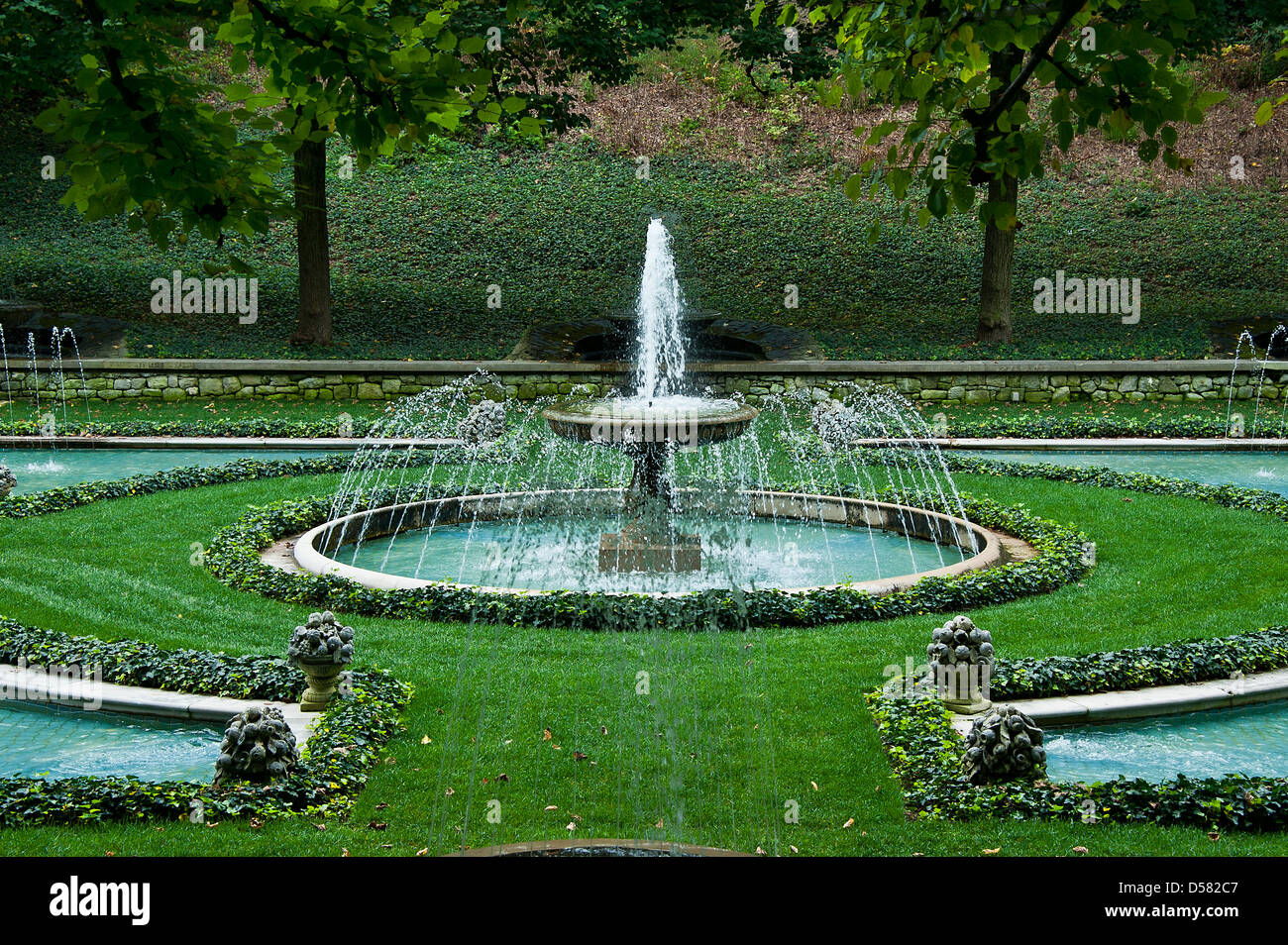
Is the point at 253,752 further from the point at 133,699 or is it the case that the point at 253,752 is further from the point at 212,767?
the point at 133,699

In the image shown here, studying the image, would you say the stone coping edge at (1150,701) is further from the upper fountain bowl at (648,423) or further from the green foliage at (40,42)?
the green foliage at (40,42)

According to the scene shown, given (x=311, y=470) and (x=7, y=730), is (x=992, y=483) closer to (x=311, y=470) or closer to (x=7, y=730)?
(x=311, y=470)

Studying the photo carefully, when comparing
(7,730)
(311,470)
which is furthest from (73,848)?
(311,470)

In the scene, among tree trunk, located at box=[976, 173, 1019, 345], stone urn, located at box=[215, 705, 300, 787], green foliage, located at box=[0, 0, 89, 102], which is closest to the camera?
stone urn, located at box=[215, 705, 300, 787]

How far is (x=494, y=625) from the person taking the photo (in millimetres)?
8578

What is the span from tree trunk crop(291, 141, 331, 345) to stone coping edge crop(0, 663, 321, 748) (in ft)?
48.6

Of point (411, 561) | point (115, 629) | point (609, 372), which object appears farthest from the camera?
point (609, 372)

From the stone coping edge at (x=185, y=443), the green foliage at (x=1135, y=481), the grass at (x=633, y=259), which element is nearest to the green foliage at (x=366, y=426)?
the stone coping edge at (x=185, y=443)

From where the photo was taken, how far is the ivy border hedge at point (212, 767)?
546 centimetres

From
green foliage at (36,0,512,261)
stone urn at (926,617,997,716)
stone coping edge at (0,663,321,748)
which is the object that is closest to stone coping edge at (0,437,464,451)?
stone coping edge at (0,663,321,748)

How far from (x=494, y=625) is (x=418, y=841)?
344 centimetres

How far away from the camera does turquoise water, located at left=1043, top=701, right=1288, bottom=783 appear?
6.37m

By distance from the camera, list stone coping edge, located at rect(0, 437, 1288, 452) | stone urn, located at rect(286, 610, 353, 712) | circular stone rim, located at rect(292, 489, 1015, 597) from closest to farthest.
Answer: stone urn, located at rect(286, 610, 353, 712) < circular stone rim, located at rect(292, 489, 1015, 597) < stone coping edge, located at rect(0, 437, 1288, 452)

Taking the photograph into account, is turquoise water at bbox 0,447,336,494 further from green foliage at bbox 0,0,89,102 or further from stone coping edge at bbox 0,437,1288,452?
green foliage at bbox 0,0,89,102
